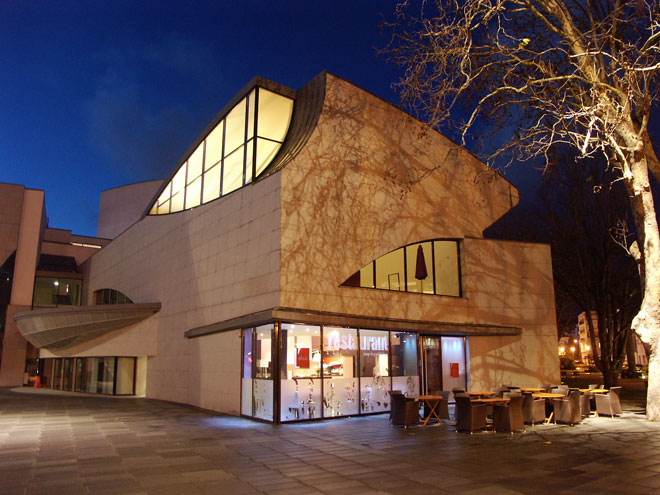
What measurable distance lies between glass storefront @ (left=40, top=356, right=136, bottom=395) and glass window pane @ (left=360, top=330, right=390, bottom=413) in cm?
1400

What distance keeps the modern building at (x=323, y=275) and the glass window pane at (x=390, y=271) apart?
1.9 inches

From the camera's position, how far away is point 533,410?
494 inches

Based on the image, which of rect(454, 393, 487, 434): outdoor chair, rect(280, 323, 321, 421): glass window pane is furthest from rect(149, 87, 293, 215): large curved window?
rect(454, 393, 487, 434): outdoor chair

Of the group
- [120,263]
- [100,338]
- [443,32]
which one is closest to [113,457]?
[443,32]

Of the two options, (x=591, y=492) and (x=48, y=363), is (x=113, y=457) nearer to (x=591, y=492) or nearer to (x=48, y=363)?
(x=591, y=492)

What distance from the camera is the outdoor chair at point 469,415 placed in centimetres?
1129

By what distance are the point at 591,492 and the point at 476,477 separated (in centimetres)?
150

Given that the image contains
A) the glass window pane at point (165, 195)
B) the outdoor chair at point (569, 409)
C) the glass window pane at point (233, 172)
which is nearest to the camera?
the outdoor chair at point (569, 409)

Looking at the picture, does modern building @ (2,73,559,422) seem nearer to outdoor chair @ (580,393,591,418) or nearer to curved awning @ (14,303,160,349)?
curved awning @ (14,303,160,349)

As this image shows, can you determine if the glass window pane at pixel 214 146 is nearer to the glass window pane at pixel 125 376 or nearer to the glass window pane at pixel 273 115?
the glass window pane at pixel 273 115

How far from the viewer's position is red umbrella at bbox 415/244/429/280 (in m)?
17.6

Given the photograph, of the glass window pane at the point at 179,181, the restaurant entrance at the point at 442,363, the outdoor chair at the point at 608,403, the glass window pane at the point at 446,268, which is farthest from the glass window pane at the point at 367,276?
the glass window pane at the point at 179,181

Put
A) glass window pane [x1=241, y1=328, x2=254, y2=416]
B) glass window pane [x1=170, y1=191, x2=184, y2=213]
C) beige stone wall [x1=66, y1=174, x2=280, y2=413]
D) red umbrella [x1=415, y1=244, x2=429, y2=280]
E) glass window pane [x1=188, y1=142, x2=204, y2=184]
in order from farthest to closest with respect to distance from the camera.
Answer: glass window pane [x1=170, y1=191, x2=184, y2=213] < glass window pane [x1=188, y1=142, x2=204, y2=184] < red umbrella [x1=415, y1=244, x2=429, y2=280] < beige stone wall [x1=66, y1=174, x2=280, y2=413] < glass window pane [x1=241, y1=328, x2=254, y2=416]

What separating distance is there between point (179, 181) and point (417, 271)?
36.4 ft
